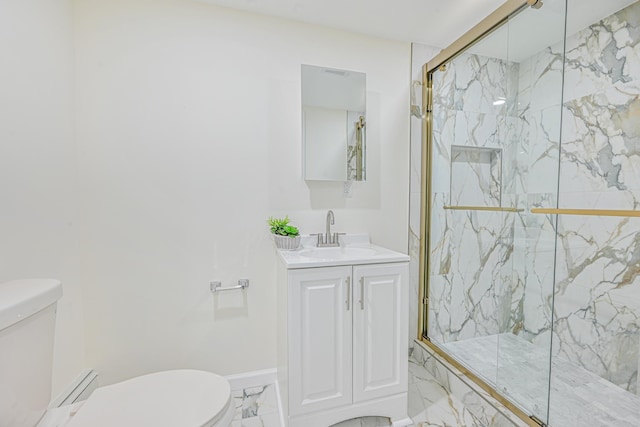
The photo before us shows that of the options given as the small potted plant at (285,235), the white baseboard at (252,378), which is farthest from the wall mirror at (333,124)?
the white baseboard at (252,378)

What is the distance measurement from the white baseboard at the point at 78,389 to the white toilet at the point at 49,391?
0.56 m

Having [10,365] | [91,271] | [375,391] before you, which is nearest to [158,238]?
[91,271]

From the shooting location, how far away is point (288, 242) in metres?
1.58

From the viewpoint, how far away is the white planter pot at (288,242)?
158 cm

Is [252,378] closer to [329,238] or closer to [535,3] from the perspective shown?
[329,238]

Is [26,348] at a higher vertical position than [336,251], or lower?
lower

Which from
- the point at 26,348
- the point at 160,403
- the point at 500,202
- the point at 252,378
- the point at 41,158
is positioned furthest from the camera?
the point at 500,202

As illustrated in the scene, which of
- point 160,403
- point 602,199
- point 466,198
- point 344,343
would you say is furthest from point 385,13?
point 160,403

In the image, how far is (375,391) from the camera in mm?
1374

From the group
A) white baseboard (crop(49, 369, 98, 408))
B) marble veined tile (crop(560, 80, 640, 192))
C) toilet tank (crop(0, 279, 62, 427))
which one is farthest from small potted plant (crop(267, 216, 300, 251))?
marble veined tile (crop(560, 80, 640, 192))

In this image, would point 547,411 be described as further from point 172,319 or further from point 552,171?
point 172,319

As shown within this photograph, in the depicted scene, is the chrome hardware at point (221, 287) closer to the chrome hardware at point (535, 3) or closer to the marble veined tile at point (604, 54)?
the chrome hardware at point (535, 3)

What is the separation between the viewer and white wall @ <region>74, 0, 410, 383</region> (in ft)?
4.82

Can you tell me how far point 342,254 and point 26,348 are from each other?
1.30m
